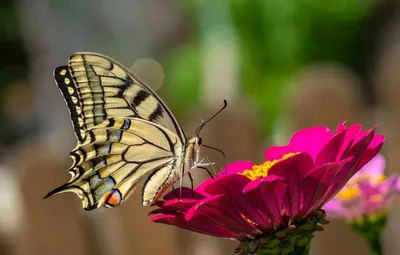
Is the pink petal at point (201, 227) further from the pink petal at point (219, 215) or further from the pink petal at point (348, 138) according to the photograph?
the pink petal at point (348, 138)

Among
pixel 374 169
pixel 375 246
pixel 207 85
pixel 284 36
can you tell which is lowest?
pixel 375 246

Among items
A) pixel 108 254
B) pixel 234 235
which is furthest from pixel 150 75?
pixel 234 235

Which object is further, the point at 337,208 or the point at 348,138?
the point at 337,208

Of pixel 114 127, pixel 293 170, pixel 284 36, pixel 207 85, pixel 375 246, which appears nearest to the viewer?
pixel 293 170

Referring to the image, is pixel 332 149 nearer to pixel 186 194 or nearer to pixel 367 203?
pixel 186 194

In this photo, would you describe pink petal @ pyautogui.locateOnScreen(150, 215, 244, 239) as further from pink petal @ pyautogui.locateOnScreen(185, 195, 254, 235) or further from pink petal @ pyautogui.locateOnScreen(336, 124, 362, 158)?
pink petal @ pyautogui.locateOnScreen(336, 124, 362, 158)

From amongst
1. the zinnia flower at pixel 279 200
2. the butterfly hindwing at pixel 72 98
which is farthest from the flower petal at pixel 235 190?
the butterfly hindwing at pixel 72 98

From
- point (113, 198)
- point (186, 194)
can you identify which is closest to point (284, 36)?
point (113, 198)
